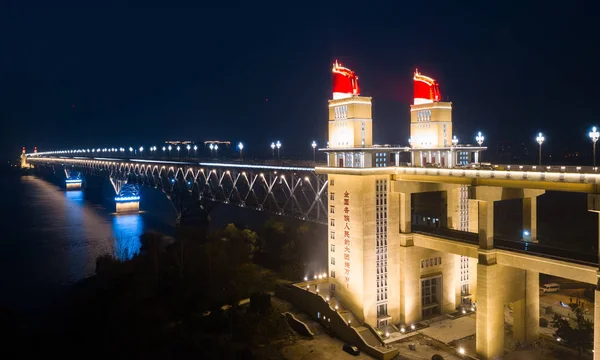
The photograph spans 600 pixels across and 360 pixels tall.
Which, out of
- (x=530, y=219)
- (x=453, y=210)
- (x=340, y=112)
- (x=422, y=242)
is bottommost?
(x=422, y=242)

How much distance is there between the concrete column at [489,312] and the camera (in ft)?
99.3

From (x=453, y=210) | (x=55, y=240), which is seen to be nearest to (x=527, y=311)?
(x=453, y=210)

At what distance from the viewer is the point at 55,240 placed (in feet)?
255

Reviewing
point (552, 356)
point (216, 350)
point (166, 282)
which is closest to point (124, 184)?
point (166, 282)

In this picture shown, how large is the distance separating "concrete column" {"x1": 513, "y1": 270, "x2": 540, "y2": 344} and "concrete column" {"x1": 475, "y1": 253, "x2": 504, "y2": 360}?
306cm

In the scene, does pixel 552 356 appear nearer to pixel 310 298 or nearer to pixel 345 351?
pixel 345 351

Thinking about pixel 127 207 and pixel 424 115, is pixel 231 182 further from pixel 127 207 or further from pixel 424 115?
pixel 424 115

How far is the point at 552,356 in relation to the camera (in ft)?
102

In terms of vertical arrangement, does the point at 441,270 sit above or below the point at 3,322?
above

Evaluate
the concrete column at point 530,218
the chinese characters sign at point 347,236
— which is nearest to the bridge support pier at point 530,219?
the concrete column at point 530,218

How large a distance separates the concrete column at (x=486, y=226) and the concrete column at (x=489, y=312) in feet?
2.61

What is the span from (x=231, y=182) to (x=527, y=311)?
67.8 meters

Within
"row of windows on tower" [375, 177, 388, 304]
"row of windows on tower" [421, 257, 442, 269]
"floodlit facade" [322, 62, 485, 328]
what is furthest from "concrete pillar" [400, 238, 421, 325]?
"row of windows on tower" [375, 177, 388, 304]

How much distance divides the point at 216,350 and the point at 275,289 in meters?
12.5
